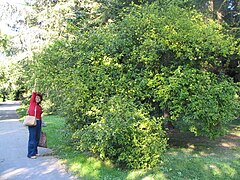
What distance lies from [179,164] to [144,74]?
2.58m

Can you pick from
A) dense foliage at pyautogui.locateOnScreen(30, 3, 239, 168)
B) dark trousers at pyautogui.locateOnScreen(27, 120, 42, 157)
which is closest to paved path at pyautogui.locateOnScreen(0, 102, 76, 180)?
dark trousers at pyautogui.locateOnScreen(27, 120, 42, 157)

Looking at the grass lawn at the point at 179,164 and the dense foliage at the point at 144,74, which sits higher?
the dense foliage at the point at 144,74

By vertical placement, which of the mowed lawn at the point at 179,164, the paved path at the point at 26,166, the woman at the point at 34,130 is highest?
the woman at the point at 34,130

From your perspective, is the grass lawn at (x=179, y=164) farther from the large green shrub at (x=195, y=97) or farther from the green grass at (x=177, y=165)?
the large green shrub at (x=195, y=97)

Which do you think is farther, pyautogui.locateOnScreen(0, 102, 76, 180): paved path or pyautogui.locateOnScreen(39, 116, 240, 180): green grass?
pyautogui.locateOnScreen(0, 102, 76, 180): paved path

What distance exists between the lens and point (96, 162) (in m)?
6.79

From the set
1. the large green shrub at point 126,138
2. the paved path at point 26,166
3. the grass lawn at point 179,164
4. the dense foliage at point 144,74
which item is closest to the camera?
the grass lawn at point 179,164

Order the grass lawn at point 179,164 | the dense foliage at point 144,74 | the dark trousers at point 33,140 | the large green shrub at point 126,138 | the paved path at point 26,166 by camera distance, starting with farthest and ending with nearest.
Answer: the dark trousers at point 33,140, the dense foliage at point 144,74, the large green shrub at point 126,138, the paved path at point 26,166, the grass lawn at point 179,164

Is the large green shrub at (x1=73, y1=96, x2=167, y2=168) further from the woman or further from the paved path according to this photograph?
the woman

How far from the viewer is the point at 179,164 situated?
261 inches

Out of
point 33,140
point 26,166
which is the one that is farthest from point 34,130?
point 26,166

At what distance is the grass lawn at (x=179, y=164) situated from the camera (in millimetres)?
5934

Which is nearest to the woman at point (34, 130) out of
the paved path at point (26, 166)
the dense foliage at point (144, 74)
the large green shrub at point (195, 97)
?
the paved path at point (26, 166)

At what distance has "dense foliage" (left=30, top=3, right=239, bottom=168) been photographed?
296 inches
